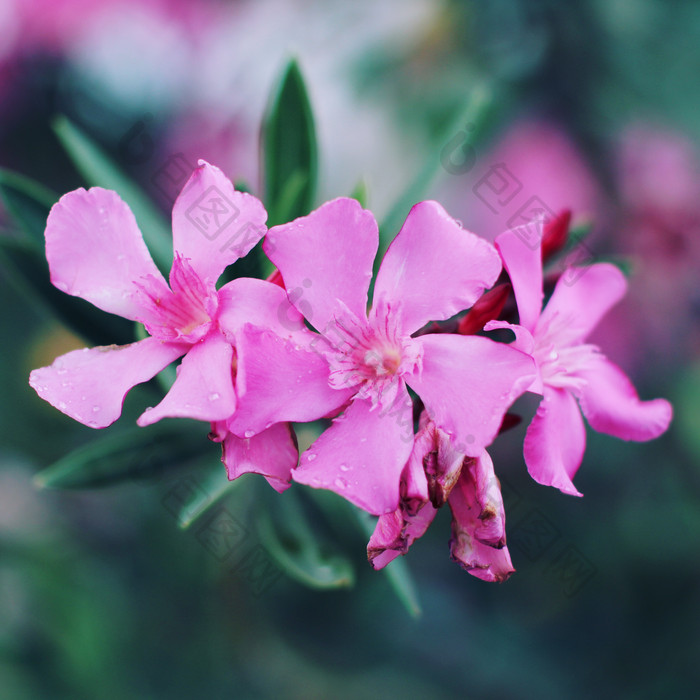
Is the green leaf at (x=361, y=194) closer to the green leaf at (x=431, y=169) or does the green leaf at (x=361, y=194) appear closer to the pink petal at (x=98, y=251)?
the green leaf at (x=431, y=169)

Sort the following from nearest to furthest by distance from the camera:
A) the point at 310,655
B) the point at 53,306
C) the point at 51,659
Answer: the point at 53,306 → the point at 51,659 → the point at 310,655

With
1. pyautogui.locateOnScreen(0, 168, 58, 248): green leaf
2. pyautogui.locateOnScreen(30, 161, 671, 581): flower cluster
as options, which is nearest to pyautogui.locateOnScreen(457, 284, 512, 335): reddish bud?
pyautogui.locateOnScreen(30, 161, 671, 581): flower cluster

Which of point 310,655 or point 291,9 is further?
point 291,9

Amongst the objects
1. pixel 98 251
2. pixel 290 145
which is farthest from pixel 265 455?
pixel 290 145

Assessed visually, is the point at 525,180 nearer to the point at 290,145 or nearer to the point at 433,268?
the point at 290,145

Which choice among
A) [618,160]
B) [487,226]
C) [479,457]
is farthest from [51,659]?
[618,160]

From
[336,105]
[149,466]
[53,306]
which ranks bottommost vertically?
[149,466]

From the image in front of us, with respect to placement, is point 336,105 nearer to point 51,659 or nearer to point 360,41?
point 360,41
